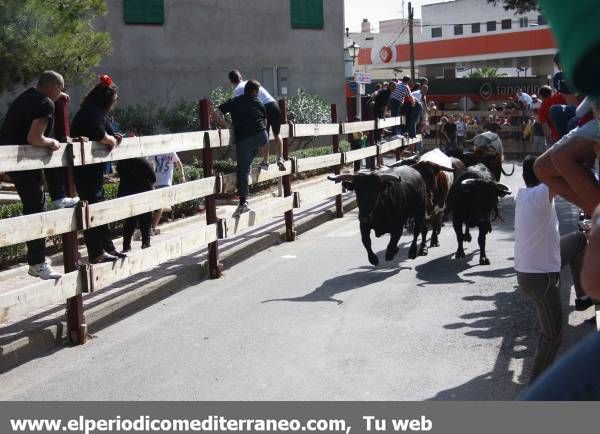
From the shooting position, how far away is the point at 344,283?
1013cm

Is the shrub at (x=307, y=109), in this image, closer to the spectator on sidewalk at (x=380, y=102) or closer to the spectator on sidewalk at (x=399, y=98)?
the spectator on sidewalk at (x=399, y=98)

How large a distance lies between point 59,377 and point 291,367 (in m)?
1.77

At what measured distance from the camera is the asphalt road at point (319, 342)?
20.6 feet

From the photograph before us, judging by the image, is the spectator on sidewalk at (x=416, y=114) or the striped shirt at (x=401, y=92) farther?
the spectator on sidewalk at (x=416, y=114)

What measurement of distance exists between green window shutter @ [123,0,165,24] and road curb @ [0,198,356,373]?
18.5 m

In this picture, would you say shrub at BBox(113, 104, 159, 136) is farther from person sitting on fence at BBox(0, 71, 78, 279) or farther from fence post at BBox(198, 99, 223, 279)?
person sitting on fence at BBox(0, 71, 78, 279)

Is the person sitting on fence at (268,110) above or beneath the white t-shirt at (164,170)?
above

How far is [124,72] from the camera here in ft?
98.8

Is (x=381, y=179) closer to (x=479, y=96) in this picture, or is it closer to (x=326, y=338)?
(x=326, y=338)

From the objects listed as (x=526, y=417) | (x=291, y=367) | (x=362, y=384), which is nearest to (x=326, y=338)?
(x=291, y=367)

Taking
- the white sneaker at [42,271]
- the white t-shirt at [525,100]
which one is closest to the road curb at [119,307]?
the white sneaker at [42,271]

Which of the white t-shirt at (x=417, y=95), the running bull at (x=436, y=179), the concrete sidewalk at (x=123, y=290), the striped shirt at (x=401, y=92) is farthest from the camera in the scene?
the white t-shirt at (x=417, y=95)

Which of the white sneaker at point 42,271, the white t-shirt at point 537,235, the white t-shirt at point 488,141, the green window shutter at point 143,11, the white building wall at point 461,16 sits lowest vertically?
the white sneaker at point 42,271

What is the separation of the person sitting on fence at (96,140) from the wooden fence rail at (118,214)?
21 centimetres
